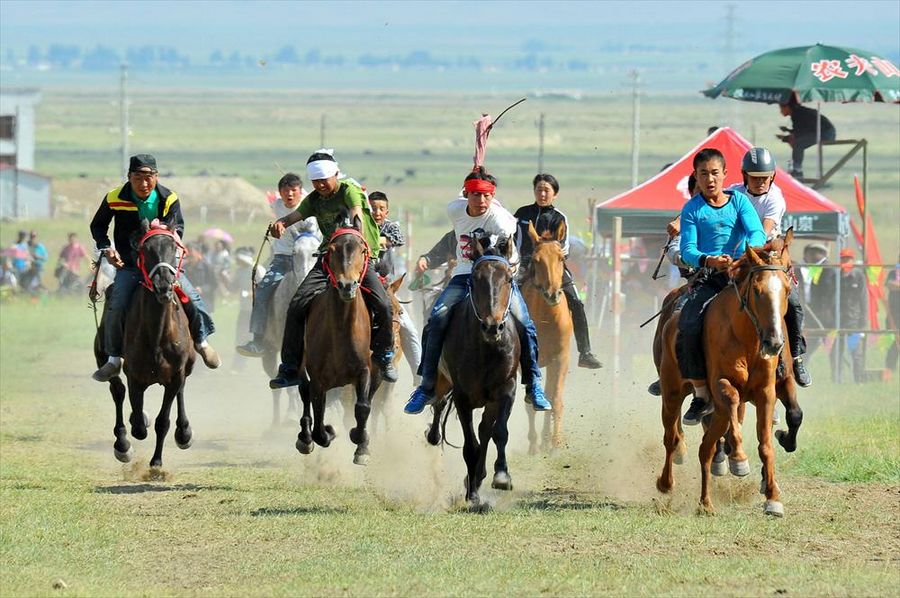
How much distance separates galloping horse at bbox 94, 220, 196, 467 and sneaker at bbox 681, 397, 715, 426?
4.59 metres

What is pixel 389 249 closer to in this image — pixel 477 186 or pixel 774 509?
pixel 477 186

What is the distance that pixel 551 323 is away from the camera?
1739 centimetres

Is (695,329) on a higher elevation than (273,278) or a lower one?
lower

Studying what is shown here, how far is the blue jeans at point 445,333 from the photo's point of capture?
13359 mm

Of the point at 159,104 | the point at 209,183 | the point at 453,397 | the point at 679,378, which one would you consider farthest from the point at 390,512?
the point at 159,104

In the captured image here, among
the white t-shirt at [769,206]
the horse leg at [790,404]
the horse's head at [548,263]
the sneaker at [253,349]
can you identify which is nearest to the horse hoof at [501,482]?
the horse leg at [790,404]

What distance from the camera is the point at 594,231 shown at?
2631 centimetres

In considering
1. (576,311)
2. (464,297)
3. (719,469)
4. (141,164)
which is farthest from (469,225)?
(576,311)

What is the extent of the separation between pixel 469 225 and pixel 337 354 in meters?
1.69

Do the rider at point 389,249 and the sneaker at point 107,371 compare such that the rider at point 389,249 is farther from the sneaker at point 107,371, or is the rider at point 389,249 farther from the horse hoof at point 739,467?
the horse hoof at point 739,467

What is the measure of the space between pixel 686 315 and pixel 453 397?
1990 mm

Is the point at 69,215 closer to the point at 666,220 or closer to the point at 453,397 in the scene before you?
the point at 666,220

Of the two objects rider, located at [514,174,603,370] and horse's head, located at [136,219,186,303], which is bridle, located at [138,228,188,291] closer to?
Answer: horse's head, located at [136,219,186,303]

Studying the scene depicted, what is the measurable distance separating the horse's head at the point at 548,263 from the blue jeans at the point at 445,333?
348cm
